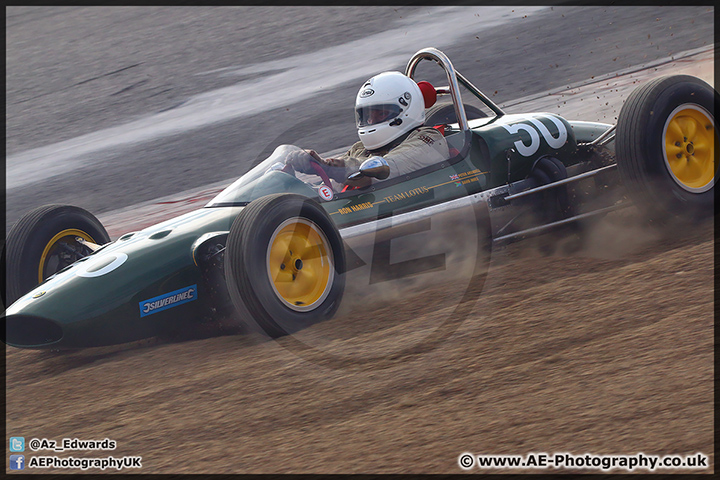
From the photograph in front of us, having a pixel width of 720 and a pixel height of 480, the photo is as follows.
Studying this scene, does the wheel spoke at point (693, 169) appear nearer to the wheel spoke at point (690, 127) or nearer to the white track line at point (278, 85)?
the wheel spoke at point (690, 127)

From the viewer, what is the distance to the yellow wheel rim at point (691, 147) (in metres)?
5.22

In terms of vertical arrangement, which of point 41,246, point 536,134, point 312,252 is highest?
point 536,134

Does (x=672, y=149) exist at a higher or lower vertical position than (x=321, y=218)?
higher

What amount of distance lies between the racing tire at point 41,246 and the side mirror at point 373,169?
1.86 m

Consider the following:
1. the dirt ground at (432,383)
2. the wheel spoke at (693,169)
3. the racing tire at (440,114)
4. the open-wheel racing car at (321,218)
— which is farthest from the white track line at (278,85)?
the wheel spoke at (693,169)

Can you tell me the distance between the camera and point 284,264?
4301 millimetres

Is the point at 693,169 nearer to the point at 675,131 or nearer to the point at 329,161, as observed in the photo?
the point at 675,131

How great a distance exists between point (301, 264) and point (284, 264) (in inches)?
4.2

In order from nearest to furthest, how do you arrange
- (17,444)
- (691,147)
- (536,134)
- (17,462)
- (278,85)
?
(17,462) → (17,444) → (691,147) → (536,134) → (278,85)

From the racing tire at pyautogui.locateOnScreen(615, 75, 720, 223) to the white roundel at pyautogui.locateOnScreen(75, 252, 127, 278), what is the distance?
10.4ft

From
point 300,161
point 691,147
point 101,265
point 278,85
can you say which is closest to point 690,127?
point 691,147

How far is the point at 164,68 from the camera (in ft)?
51.7

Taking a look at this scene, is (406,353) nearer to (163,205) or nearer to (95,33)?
(163,205)

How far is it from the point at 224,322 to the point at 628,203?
2731 mm
